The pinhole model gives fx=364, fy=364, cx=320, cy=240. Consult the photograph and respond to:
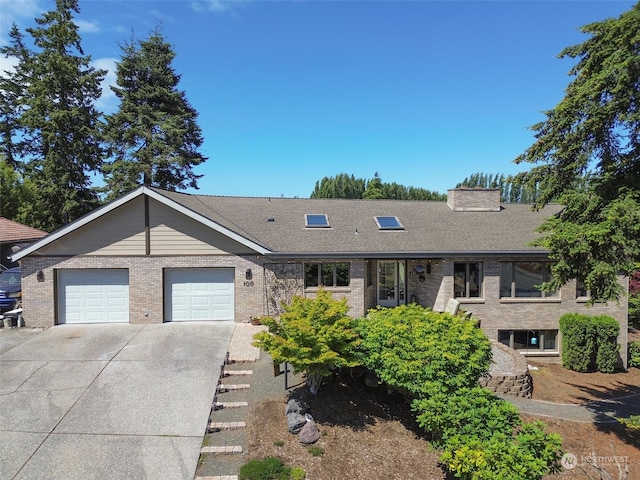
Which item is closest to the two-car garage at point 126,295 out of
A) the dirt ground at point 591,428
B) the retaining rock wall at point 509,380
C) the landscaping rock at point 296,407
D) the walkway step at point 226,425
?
the landscaping rock at point 296,407

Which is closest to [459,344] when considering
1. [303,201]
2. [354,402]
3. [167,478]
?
[354,402]

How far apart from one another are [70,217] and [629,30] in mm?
36323

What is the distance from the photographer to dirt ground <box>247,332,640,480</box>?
6617 millimetres

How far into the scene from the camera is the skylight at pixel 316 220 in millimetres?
15681

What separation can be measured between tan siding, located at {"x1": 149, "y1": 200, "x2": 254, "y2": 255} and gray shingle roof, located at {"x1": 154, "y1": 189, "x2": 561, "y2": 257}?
0.53 m

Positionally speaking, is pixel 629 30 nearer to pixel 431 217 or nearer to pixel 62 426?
pixel 431 217

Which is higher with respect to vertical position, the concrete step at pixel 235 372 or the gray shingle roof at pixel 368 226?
the gray shingle roof at pixel 368 226

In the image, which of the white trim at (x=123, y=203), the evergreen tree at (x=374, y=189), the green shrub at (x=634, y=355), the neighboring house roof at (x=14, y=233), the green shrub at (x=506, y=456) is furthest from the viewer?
the evergreen tree at (x=374, y=189)

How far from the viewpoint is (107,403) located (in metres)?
7.88

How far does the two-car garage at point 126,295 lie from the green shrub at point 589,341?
13.1 meters

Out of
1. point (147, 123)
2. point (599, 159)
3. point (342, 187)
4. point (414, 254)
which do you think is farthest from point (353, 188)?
point (599, 159)

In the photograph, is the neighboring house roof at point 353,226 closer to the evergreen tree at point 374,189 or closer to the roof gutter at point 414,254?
the roof gutter at point 414,254

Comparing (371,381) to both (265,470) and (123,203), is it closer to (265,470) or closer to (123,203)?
(265,470)

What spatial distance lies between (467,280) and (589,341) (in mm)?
5082
